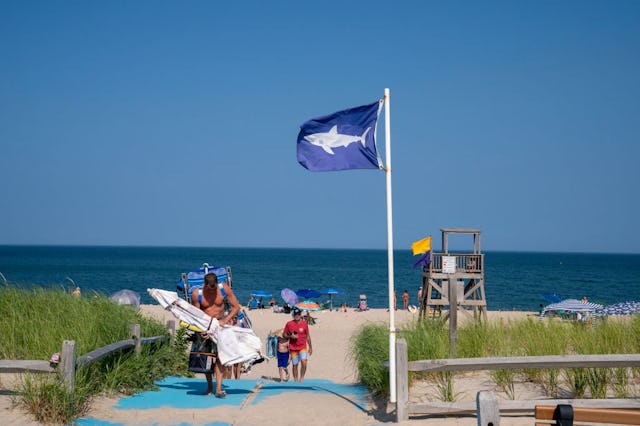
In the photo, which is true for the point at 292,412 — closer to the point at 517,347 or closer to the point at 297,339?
the point at 517,347

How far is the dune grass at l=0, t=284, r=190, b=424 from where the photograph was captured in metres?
7.36

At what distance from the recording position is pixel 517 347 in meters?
9.96

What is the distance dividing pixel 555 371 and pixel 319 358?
11.5 m

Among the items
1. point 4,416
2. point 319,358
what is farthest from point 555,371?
point 319,358

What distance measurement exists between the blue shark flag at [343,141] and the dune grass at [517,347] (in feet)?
8.99

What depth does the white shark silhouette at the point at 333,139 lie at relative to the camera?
9188 millimetres

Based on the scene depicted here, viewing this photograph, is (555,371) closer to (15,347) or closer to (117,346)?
(117,346)

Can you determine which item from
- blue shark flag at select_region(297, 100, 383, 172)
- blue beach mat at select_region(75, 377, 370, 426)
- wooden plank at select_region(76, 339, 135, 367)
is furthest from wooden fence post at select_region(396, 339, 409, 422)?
wooden plank at select_region(76, 339, 135, 367)

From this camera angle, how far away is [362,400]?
9.15 meters

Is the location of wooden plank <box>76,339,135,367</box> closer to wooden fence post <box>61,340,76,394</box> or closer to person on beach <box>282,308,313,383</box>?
wooden fence post <box>61,340,76,394</box>

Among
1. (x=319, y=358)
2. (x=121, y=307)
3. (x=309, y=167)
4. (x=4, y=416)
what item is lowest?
(x=319, y=358)

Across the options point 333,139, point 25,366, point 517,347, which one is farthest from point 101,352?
point 517,347

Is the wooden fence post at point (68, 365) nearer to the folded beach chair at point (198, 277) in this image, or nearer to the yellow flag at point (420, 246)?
the folded beach chair at point (198, 277)

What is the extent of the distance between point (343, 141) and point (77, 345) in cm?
444
